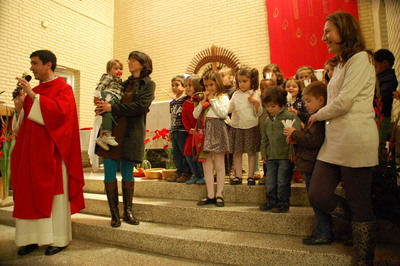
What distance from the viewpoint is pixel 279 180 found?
261 centimetres

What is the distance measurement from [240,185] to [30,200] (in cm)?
192

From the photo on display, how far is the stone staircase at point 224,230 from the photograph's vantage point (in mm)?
2076

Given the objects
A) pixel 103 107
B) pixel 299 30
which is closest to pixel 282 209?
pixel 103 107

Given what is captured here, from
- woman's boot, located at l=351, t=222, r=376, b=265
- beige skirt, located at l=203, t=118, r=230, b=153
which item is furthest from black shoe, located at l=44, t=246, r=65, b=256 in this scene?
woman's boot, located at l=351, t=222, r=376, b=265

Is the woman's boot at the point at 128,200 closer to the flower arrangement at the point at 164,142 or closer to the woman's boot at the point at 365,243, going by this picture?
the flower arrangement at the point at 164,142

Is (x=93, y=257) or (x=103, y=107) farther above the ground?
(x=103, y=107)

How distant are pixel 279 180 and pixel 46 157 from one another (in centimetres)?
197

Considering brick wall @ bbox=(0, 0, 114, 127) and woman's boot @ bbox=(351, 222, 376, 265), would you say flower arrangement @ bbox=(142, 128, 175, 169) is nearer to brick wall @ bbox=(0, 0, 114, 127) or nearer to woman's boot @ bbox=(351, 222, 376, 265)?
woman's boot @ bbox=(351, 222, 376, 265)

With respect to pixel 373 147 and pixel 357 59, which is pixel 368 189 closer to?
pixel 373 147

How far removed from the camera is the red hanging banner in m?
6.30

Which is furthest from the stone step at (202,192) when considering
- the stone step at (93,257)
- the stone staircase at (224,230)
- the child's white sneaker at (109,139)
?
the child's white sneaker at (109,139)

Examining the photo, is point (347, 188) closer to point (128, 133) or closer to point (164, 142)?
point (128, 133)

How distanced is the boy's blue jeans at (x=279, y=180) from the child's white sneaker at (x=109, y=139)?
54.3 inches

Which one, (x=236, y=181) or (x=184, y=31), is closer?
Answer: (x=236, y=181)
